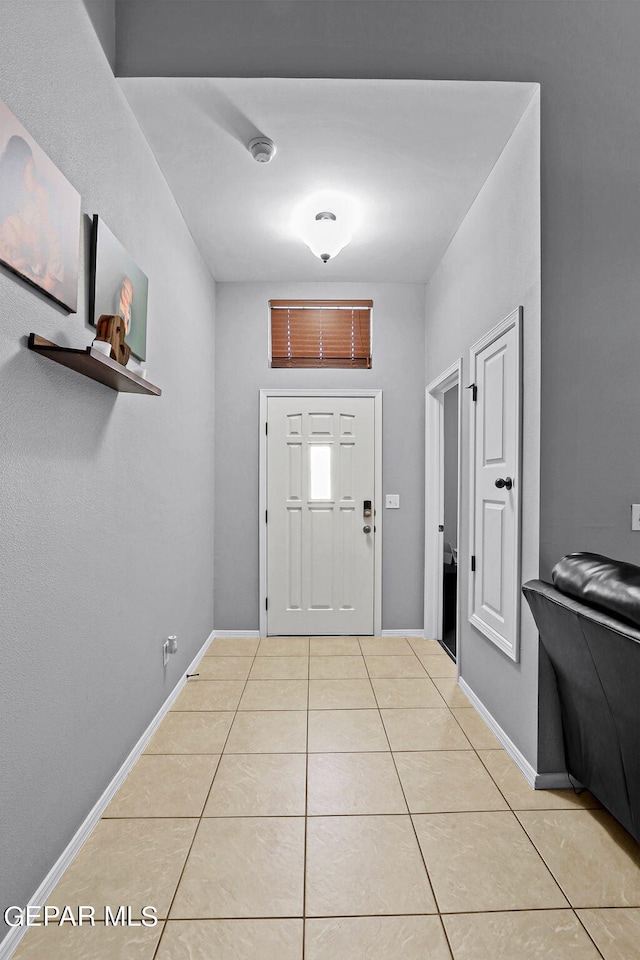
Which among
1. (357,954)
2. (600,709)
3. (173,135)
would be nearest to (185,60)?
(173,135)

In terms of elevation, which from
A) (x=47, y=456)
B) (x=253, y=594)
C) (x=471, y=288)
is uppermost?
(x=471, y=288)

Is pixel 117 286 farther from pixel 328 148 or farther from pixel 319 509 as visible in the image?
pixel 319 509

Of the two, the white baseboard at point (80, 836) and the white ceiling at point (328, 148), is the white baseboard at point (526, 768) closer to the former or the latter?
the white baseboard at point (80, 836)

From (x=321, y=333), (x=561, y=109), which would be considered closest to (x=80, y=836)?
(x=561, y=109)

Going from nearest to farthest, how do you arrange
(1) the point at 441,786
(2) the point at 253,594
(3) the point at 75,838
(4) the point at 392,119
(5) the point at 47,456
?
(5) the point at 47,456, (3) the point at 75,838, (1) the point at 441,786, (4) the point at 392,119, (2) the point at 253,594

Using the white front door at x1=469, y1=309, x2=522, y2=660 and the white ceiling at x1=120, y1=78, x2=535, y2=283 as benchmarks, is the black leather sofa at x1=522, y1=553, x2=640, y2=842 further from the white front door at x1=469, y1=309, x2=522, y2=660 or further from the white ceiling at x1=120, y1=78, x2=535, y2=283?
the white ceiling at x1=120, y1=78, x2=535, y2=283

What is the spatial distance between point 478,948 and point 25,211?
2283 millimetres

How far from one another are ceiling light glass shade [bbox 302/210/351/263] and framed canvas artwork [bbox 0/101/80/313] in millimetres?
1688

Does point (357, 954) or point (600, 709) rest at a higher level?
point (600, 709)

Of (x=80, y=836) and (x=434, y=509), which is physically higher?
(x=434, y=509)

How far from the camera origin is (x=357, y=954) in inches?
53.1

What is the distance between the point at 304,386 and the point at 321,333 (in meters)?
0.46

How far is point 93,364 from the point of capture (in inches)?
62.6

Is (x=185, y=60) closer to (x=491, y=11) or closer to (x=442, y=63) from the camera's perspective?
(x=442, y=63)
